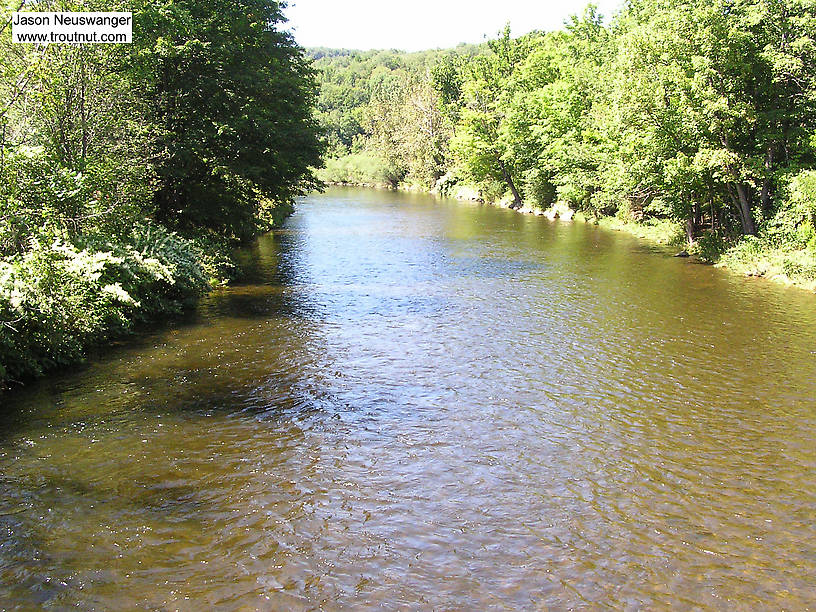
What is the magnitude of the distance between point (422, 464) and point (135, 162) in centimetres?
1306

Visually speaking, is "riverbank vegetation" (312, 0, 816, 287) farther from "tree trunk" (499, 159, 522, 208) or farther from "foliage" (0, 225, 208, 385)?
"foliage" (0, 225, 208, 385)

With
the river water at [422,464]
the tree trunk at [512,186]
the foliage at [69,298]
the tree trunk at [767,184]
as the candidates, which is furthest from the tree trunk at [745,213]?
the tree trunk at [512,186]

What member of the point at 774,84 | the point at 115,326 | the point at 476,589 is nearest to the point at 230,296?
the point at 115,326

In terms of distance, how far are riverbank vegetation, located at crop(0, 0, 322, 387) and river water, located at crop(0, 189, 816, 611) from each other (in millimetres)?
1274

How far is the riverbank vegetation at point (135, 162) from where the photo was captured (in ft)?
38.8

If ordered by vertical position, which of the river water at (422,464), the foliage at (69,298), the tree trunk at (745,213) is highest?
the tree trunk at (745,213)

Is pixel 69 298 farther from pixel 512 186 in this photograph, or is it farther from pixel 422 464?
pixel 512 186

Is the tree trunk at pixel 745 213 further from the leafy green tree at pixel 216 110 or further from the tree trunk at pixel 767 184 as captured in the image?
the leafy green tree at pixel 216 110

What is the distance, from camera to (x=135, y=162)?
58.0 ft

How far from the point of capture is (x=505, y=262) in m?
25.1

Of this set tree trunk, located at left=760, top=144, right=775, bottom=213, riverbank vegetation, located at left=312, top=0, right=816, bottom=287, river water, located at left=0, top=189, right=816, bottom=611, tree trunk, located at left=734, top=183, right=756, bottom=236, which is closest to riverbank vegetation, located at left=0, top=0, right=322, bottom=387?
river water, located at left=0, top=189, right=816, bottom=611

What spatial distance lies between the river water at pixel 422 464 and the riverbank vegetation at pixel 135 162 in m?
1.27

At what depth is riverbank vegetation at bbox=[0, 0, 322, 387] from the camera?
11836 millimetres

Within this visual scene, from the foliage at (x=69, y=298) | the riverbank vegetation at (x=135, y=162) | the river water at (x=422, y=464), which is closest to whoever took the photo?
the river water at (x=422, y=464)
